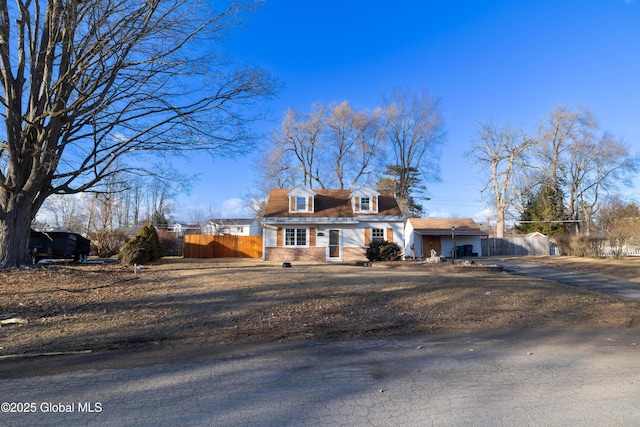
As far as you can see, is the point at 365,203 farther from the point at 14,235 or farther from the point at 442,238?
the point at 14,235

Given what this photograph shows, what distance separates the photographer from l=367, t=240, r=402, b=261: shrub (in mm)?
20188

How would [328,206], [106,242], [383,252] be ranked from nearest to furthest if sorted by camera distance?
1. [383,252]
2. [106,242]
3. [328,206]

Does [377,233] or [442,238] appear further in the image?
[442,238]

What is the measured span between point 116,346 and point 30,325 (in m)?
2.09

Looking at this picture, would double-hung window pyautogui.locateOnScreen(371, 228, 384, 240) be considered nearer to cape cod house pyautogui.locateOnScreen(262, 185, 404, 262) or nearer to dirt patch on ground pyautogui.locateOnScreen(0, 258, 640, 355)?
cape cod house pyautogui.locateOnScreen(262, 185, 404, 262)

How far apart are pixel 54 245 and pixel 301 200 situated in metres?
13.4

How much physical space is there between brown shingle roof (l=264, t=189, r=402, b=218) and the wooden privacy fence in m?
5.26

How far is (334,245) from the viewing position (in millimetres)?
24609

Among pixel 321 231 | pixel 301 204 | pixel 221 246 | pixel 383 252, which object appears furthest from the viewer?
pixel 221 246

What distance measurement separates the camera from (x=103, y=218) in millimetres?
26953

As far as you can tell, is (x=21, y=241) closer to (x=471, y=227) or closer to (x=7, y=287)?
(x=7, y=287)

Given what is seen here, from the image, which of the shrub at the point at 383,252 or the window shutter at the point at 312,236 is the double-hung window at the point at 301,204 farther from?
the shrub at the point at 383,252

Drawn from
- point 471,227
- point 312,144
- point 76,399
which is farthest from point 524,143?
point 76,399

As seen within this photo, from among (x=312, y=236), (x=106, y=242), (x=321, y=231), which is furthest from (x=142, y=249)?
(x=321, y=231)
